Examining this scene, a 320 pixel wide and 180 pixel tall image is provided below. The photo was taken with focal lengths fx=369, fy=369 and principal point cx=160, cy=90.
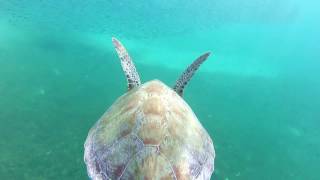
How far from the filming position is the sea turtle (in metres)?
2.62

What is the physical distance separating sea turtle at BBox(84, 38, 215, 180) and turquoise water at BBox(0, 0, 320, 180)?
9034 mm

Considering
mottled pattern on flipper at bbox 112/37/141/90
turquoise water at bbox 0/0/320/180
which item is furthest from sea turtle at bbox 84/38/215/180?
turquoise water at bbox 0/0/320/180

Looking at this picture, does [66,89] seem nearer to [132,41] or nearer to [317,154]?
[132,41]

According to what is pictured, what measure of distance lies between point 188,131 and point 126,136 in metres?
0.53

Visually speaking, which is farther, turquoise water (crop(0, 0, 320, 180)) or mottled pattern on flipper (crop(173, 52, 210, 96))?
turquoise water (crop(0, 0, 320, 180))

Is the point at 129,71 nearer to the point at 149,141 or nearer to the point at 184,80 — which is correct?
the point at 184,80

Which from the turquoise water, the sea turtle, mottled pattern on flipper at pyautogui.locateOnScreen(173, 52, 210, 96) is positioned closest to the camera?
the sea turtle

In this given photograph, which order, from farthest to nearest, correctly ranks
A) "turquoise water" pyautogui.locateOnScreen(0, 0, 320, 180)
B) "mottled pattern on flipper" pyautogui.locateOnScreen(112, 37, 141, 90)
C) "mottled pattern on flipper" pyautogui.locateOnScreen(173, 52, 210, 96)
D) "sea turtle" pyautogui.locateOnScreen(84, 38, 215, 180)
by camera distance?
"turquoise water" pyautogui.locateOnScreen(0, 0, 320, 180)
"mottled pattern on flipper" pyautogui.locateOnScreen(173, 52, 210, 96)
"mottled pattern on flipper" pyautogui.locateOnScreen(112, 37, 141, 90)
"sea turtle" pyautogui.locateOnScreen(84, 38, 215, 180)

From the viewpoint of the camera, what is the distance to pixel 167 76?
1534cm

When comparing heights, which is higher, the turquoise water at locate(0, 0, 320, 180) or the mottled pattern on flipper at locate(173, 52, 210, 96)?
the mottled pattern on flipper at locate(173, 52, 210, 96)

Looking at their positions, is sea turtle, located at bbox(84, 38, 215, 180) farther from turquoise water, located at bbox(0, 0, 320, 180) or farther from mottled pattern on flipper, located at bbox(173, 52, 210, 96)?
turquoise water, located at bbox(0, 0, 320, 180)

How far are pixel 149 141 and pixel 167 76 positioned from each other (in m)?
12.7

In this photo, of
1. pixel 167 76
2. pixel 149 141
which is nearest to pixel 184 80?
pixel 149 141

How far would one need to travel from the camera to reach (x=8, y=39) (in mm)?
14664
